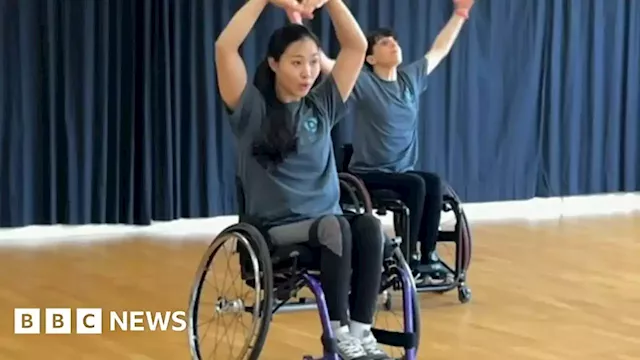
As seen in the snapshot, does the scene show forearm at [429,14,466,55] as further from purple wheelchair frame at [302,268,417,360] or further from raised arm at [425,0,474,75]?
purple wheelchair frame at [302,268,417,360]

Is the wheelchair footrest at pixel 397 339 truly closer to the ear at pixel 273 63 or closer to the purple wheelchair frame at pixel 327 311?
the purple wheelchair frame at pixel 327 311

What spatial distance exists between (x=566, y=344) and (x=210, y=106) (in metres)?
2.94

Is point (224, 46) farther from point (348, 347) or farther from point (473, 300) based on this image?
point (473, 300)

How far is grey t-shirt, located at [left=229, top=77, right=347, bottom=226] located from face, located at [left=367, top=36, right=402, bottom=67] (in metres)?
1.18

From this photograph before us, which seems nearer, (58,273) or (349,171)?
(349,171)

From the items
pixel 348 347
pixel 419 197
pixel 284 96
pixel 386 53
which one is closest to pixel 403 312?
pixel 348 347

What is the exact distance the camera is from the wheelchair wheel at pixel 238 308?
266 cm

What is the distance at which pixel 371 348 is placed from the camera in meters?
2.75

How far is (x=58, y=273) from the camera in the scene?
15.2 ft

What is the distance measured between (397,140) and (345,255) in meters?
1.46

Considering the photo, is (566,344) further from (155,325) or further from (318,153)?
(155,325)

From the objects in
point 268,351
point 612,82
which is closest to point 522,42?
point 612,82

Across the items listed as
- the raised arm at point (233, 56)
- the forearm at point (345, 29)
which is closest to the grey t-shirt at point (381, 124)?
the forearm at point (345, 29)

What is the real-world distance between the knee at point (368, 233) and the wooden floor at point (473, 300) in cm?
64
